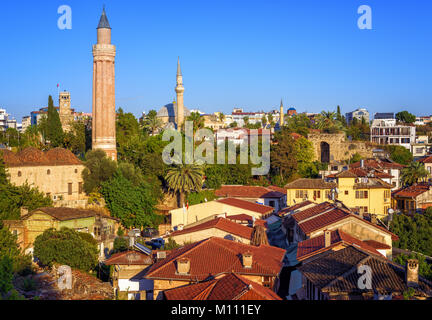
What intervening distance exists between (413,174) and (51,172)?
3529 cm

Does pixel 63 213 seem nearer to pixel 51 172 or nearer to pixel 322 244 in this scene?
pixel 51 172

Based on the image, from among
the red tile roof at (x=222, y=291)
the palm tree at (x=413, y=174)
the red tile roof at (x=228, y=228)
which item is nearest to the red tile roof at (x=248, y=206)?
the red tile roof at (x=228, y=228)

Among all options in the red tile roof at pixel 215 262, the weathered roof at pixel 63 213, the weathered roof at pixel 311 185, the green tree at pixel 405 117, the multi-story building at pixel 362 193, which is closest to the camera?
the red tile roof at pixel 215 262

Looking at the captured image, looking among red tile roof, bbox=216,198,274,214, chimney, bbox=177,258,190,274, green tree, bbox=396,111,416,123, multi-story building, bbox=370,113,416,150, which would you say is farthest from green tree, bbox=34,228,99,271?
green tree, bbox=396,111,416,123

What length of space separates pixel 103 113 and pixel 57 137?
25.0 ft

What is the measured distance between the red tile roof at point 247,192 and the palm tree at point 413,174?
13.9 meters

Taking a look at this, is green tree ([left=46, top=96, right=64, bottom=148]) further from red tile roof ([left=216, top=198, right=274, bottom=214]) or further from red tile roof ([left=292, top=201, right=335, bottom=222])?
red tile roof ([left=292, top=201, right=335, bottom=222])

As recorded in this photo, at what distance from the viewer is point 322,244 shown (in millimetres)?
20797

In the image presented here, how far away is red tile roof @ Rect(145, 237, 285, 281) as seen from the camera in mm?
16891

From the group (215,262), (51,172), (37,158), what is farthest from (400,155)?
(215,262)

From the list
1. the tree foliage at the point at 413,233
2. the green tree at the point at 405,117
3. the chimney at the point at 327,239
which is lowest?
the tree foliage at the point at 413,233

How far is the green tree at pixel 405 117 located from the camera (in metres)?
97.4

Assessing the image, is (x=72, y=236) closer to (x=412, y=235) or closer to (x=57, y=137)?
(x=412, y=235)

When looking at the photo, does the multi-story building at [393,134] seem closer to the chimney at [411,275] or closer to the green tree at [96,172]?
the green tree at [96,172]
